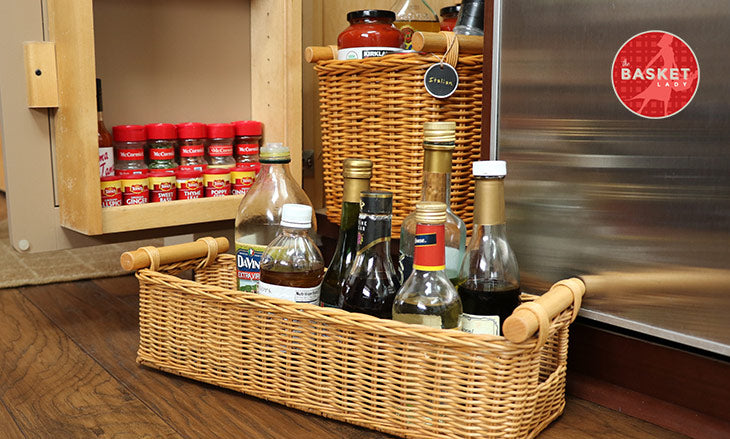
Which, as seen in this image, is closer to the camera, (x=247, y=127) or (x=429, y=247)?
(x=429, y=247)

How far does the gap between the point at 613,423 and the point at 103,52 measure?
1.00m

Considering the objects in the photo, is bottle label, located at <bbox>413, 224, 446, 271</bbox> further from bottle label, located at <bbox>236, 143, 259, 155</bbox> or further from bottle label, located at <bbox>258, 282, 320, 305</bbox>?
bottle label, located at <bbox>236, 143, 259, 155</bbox>

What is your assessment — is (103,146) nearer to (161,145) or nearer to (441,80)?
(161,145)

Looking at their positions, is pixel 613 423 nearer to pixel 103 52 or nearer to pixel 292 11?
pixel 292 11

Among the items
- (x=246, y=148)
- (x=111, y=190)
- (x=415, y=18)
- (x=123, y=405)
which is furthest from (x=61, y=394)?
(x=415, y=18)

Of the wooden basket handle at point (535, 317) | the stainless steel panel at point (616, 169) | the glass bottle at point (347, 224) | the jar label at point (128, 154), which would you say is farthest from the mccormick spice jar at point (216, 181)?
the wooden basket handle at point (535, 317)

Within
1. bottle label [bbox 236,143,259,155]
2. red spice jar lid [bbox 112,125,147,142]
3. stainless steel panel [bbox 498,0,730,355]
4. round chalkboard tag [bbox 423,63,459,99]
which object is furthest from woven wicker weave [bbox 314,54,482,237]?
red spice jar lid [bbox 112,125,147,142]

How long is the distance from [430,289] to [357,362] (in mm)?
116

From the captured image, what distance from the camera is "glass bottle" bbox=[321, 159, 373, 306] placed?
0.87 metres

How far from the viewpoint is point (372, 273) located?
0.87 meters

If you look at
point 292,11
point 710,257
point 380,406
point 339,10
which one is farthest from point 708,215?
point 339,10

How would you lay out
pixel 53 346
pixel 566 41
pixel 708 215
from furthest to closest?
pixel 53 346 < pixel 566 41 < pixel 708 215

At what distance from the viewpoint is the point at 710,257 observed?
2.50 feet

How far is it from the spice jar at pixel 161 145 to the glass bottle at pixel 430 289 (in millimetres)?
585
